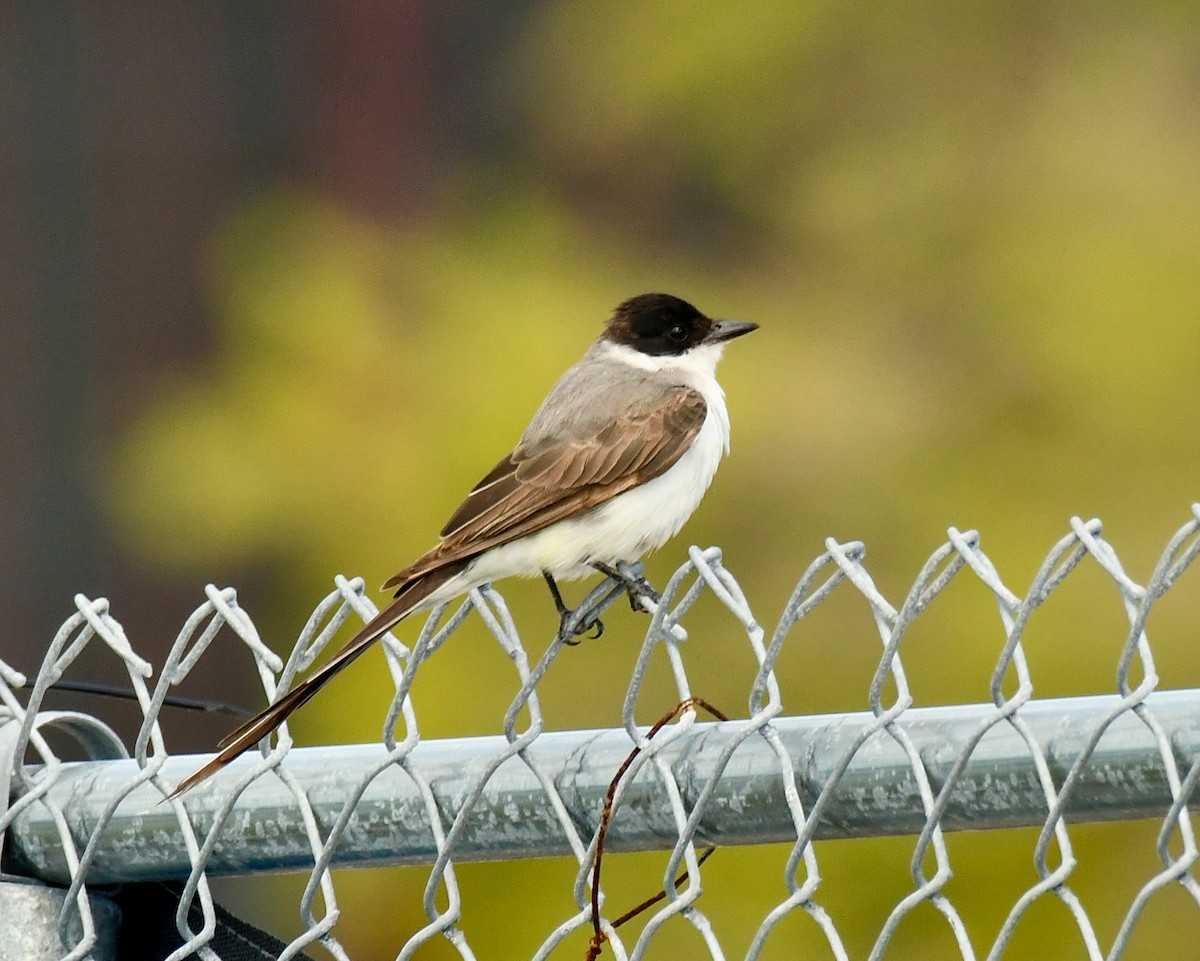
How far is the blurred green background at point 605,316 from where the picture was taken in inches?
209

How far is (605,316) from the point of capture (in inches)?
258

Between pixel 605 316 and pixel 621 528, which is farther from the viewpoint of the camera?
pixel 605 316

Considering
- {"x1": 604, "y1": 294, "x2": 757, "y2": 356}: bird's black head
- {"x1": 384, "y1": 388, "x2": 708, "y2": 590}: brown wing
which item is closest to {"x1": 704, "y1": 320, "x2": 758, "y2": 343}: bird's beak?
{"x1": 604, "y1": 294, "x2": 757, "y2": 356}: bird's black head

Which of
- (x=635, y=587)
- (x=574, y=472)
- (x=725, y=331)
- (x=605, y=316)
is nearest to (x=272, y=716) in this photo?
(x=635, y=587)

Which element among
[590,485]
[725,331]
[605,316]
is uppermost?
[725,331]

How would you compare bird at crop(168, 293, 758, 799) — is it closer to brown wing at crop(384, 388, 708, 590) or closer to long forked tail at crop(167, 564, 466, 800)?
brown wing at crop(384, 388, 708, 590)

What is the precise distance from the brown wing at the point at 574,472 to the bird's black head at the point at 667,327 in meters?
0.37

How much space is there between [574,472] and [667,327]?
27.9 inches

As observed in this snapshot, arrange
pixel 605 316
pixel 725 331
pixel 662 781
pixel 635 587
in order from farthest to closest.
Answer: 1. pixel 605 316
2. pixel 725 331
3. pixel 635 587
4. pixel 662 781

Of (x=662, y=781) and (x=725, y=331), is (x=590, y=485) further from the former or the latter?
(x=662, y=781)

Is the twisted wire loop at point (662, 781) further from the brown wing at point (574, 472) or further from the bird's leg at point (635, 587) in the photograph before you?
the brown wing at point (574, 472)

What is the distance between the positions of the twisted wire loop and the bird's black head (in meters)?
Result: 1.78

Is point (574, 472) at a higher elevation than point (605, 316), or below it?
higher

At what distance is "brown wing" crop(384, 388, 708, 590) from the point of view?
107 inches
